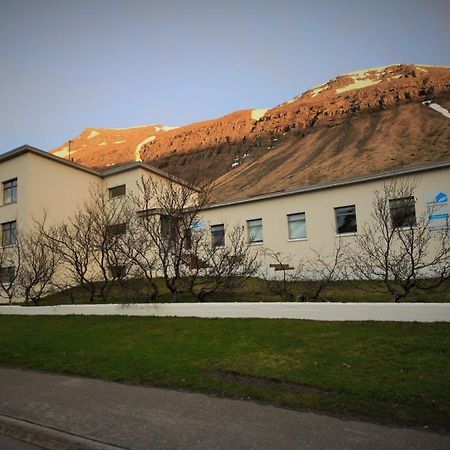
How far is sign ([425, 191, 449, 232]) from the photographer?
60.9 ft

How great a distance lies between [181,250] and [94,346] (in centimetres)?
566

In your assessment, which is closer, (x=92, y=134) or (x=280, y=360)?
(x=280, y=360)

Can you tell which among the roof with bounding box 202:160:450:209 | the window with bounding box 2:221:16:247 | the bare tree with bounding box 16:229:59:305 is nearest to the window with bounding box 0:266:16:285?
the bare tree with bounding box 16:229:59:305

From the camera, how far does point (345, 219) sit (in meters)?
21.7

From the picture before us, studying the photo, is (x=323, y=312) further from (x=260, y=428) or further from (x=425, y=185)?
(x=425, y=185)

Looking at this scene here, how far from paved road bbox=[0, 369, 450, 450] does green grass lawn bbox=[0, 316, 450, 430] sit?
392 millimetres

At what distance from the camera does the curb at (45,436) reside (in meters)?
4.32

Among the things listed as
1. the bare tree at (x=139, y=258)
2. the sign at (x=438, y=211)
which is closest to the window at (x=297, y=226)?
the sign at (x=438, y=211)

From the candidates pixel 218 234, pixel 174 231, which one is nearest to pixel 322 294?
pixel 174 231

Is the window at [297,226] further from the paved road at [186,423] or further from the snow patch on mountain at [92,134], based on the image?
the snow patch on mountain at [92,134]

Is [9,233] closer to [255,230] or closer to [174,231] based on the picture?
[255,230]

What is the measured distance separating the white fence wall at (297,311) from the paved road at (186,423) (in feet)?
17.7

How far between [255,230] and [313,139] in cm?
5773

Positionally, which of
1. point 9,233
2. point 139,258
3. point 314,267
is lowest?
point 314,267
